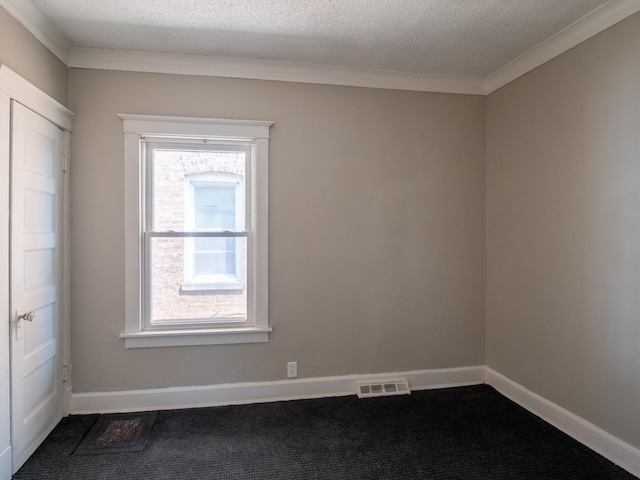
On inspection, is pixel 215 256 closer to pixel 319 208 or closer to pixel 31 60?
pixel 319 208

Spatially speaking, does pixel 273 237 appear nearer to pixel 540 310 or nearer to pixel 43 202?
pixel 43 202

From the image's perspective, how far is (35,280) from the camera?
7.01ft

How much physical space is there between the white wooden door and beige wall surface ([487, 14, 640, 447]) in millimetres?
3280

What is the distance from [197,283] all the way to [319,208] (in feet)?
3.65

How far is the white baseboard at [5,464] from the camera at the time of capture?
5.98ft

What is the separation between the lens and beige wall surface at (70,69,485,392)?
254 centimetres

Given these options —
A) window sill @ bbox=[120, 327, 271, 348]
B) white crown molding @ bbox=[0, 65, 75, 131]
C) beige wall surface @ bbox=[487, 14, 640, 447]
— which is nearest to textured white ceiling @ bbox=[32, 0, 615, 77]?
beige wall surface @ bbox=[487, 14, 640, 447]

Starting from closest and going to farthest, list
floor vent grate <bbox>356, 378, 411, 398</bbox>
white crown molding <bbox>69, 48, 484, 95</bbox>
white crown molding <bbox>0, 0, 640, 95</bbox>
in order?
1. white crown molding <bbox>0, 0, 640, 95</bbox>
2. white crown molding <bbox>69, 48, 484, 95</bbox>
3. floor vent grate <bbox>356, 378, 411, 398</bbox>

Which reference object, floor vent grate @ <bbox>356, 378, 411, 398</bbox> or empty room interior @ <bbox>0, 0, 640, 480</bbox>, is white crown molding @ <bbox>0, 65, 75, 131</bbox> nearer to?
empty room interior @ <bbox>0, 0, 640, 480</bbox>

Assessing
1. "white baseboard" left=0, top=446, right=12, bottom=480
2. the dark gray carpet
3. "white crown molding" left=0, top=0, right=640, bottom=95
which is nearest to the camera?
"white baseboard" left=0, top=446, right=12, bottom=480

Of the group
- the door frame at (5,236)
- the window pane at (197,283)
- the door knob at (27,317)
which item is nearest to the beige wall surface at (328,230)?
the window pane at (197,283)

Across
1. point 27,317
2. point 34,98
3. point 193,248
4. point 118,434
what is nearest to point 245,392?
point 118,434

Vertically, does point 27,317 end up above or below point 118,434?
above

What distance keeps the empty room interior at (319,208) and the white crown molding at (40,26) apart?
1 centimetres
